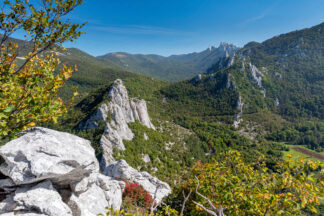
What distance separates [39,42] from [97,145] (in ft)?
141

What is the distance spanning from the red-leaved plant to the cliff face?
20745mm

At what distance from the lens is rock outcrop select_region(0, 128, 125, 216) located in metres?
7.48

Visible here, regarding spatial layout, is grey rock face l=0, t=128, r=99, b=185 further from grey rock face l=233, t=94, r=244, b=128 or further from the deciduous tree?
grey rock face l=233, t=94, r=244, b=128

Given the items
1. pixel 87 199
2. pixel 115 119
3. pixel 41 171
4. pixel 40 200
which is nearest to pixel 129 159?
pixel 115 119

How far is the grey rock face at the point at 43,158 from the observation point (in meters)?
7.58

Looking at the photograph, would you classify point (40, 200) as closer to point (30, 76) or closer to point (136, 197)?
point (30, 76)

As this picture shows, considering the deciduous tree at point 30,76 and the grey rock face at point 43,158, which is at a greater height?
the deciduous tree at point 30,76

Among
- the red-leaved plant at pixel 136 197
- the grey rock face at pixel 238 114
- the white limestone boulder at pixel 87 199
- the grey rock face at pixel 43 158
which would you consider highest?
the grey rock face at pixel 43 158

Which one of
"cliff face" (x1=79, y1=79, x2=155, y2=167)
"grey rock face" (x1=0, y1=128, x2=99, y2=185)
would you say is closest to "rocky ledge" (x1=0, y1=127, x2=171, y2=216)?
"grey rock face" (x1=0, y1=128, x2=99, y2=185)

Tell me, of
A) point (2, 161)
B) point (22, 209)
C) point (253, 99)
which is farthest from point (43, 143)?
point (253, 99)

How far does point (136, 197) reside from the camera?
22438mm

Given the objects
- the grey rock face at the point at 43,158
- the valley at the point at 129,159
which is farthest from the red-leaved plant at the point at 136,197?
the grey rock face at the point at 43,158

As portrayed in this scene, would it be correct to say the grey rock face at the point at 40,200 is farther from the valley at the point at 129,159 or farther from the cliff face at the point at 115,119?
the cliff face at the point at 115,119

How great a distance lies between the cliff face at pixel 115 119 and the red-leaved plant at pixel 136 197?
20745mm
